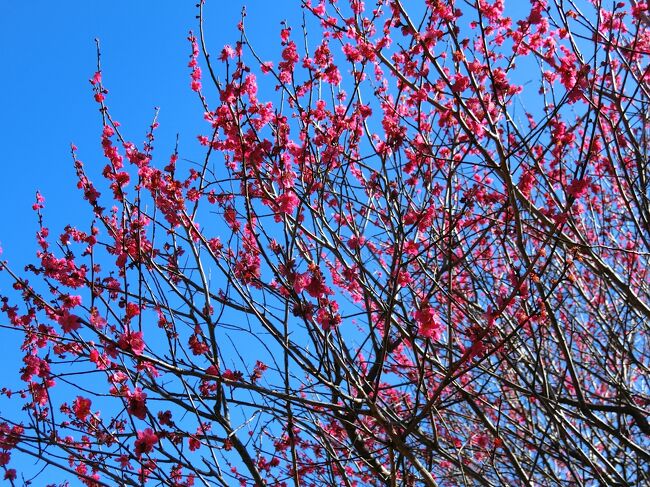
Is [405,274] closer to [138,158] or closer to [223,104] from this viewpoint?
[223,104]

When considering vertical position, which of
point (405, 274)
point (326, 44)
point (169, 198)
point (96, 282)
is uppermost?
point (326, 44)

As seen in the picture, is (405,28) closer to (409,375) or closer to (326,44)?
(326,44)

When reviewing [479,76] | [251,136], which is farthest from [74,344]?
[479,76]

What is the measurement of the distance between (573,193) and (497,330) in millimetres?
853

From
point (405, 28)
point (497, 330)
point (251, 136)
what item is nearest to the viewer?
point (497, 330)

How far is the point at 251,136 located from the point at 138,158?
32.1 inches

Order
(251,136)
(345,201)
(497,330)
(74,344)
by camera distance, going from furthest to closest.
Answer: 1. (345,201)
2. (251,136)
3. (74,344)
4. (497,330)

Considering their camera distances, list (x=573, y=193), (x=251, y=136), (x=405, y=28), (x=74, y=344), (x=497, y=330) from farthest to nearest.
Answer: (x=251, y=136) → (x=405, y=28) → (x=74, y=344) → (x=497, y=330) → (x=573, y=193)

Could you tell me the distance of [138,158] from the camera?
15.2 feet

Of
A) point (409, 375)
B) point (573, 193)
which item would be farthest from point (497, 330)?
point (409, 375)

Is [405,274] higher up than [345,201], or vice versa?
[345,201]

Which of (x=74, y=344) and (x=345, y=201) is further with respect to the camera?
(x=345, y=201)

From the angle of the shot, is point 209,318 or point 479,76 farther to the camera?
point 479,76

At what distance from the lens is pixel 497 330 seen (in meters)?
3.63
